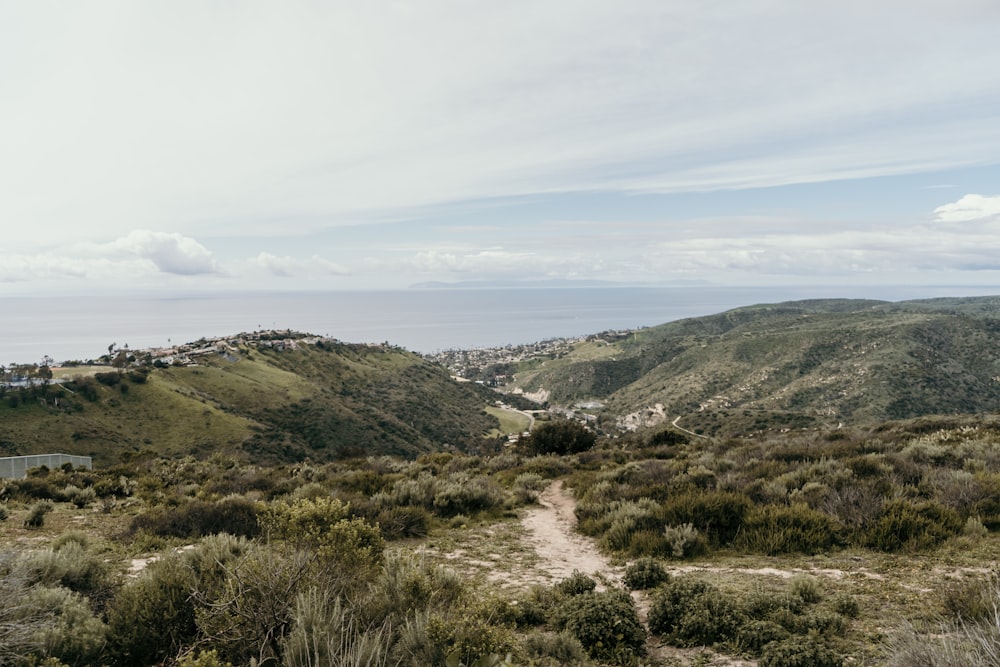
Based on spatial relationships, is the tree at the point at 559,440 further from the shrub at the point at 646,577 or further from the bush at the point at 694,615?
the bush at the point at 694,615

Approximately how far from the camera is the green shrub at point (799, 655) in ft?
13.3

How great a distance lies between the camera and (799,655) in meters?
4.11

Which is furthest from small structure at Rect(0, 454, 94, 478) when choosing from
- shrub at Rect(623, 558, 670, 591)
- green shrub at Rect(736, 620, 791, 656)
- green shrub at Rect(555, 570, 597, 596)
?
green shrub at Rect(736, 620, 791, 656)

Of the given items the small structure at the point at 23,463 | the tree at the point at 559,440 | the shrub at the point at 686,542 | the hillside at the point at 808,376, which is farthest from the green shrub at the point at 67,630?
the hillside at the point at 808,376

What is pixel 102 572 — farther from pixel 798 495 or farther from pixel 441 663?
pixel 798 495

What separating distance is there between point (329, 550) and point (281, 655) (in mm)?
918

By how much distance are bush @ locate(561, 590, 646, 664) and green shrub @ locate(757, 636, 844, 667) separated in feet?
3.67

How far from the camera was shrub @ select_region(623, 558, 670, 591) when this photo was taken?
638cm

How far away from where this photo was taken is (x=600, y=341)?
178m

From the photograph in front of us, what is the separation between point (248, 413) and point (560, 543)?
6247 centimetres

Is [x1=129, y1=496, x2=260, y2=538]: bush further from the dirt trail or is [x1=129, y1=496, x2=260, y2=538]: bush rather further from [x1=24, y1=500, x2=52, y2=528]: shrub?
the dirt trail

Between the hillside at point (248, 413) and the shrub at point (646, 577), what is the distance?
68.8 ft

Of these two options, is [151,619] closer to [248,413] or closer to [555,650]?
[555,650]

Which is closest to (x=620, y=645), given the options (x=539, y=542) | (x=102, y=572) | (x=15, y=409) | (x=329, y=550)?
(x=329, y=550)
